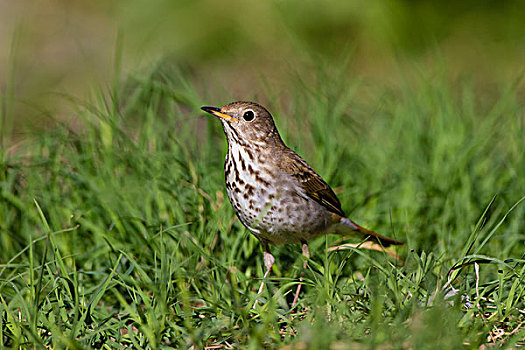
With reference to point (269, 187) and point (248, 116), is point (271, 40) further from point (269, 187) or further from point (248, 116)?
point (269, 187)

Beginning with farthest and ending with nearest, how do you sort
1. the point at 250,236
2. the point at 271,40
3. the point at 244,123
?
the point at 271,40 < the point at 250,236 < the point at 244,123

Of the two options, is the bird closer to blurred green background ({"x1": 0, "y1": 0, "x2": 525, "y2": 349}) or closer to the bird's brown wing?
the bird's brown wing

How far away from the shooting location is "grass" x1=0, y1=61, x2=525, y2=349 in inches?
117

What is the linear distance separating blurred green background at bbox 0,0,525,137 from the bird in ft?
11.1

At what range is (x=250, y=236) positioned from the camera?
4.02m

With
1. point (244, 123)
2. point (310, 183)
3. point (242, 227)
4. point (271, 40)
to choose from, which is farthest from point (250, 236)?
point (271, 40)

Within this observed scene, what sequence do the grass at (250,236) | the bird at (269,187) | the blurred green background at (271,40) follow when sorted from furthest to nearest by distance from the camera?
1. the blurred green background at (271,40)
2. the bird at (269,187)
3. the grass at (250,236)

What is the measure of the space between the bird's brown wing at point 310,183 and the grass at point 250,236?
284 mm

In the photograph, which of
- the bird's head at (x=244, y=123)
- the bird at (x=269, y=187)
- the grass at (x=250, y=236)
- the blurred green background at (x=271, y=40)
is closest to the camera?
the grass at (x=250, y=236)

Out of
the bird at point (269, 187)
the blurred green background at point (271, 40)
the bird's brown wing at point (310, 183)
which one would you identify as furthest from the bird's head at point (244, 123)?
the blurred green background at point (271, 40)

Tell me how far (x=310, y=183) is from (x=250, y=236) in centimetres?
47

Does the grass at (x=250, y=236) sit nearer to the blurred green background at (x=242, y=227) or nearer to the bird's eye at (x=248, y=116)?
the blurred green background at (x=242, y=227)

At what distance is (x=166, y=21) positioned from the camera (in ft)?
28.0

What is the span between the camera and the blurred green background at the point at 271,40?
25.0ft
